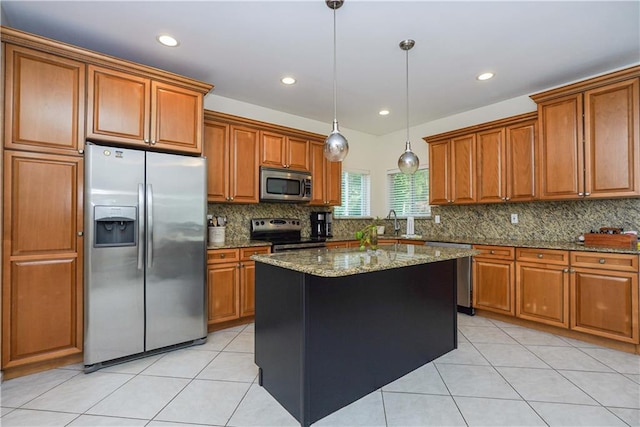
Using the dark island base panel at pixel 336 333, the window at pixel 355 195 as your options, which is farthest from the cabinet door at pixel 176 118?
the window at pixel 355 195

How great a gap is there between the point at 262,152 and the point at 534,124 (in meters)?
3.14

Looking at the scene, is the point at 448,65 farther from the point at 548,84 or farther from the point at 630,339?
the point at 630,339

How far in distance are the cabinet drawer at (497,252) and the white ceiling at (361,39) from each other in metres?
1.82

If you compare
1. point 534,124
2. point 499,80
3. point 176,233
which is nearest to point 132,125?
point 176,233

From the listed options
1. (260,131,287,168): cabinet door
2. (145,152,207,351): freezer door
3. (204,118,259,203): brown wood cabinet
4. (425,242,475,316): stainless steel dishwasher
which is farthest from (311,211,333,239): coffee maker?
(145,152,207,351): freezer door

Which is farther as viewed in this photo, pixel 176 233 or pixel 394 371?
pixel 176 233

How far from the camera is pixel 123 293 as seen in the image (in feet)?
7.92

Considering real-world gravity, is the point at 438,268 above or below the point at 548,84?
below

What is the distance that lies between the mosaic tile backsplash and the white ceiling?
1380 mm

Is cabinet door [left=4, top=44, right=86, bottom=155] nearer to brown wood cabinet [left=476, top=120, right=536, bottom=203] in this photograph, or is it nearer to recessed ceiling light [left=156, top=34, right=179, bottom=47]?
recessed ceiling light [left=156, top=34, right=179, bottom=47]

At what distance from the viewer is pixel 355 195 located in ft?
17.1

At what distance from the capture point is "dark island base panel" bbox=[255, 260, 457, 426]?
172cm

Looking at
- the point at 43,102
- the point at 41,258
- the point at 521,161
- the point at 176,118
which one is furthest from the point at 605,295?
the point at 43,102

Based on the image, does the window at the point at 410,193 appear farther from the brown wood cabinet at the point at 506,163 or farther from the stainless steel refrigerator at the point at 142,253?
the stainless steel refrigerator at the point at 142,253
